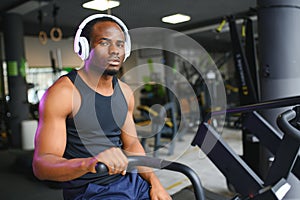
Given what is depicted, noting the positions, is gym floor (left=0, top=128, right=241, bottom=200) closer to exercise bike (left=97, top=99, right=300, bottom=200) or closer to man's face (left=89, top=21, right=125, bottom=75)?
exercise bike (left=97, top=99, right=300, bottom=200)

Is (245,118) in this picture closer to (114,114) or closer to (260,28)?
(260,28)

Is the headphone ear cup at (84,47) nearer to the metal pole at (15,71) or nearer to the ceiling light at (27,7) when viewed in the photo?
the ceiling light at (27,7)

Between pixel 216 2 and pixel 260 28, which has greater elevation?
pixel 216 2

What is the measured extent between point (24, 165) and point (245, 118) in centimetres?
260

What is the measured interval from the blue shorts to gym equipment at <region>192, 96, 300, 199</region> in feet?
2.30

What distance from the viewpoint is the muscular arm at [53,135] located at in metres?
0.95

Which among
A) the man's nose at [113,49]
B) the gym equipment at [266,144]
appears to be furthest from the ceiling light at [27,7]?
the man's nose at [113,49]

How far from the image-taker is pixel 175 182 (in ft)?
9.64

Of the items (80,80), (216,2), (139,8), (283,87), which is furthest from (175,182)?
(216,2)

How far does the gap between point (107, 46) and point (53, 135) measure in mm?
381

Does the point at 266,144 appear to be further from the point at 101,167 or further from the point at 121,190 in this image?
the point at 101,167

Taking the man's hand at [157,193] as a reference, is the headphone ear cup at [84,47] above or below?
above

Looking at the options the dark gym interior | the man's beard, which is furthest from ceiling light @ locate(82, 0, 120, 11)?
the man's beard

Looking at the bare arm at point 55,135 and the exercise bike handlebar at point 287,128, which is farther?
the exercise bike handlebar at point 287,128
